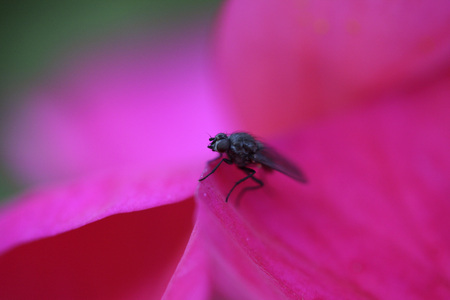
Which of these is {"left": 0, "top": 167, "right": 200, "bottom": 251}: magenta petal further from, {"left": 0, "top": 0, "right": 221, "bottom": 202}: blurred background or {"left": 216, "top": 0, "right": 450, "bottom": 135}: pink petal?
{"left": 0, "top": 0, "right": 221, "bottom": 202}: blurred background

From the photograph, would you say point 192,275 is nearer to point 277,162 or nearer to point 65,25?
point 277,162

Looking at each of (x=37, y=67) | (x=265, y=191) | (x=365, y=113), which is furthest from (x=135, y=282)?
(x=37, y=67)

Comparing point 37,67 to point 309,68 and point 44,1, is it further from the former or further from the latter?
point 309,68

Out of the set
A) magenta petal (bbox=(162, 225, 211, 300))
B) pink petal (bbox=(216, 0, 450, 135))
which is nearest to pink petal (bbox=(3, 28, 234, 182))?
pink petal (bbox=(216, 0, 450, 135))

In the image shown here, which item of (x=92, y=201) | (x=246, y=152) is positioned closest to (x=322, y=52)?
(x=246, y=152)

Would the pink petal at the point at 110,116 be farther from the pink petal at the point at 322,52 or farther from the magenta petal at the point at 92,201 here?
the magenta petal at the point at 92,201

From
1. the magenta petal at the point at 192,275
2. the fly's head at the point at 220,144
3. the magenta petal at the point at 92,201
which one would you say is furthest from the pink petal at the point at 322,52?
the magenta petal at the point at 192,275

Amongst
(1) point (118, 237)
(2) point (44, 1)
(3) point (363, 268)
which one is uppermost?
(2) point (44, 1)
